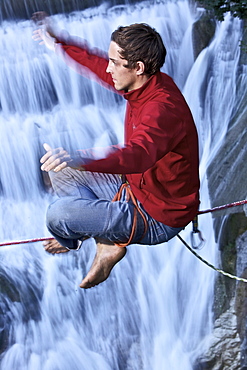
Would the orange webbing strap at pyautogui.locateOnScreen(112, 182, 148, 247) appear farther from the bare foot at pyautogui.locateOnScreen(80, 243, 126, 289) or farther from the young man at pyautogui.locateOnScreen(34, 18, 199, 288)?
the bare foot at pyautogui.locateOnScreen(80, 243, 126, 289)

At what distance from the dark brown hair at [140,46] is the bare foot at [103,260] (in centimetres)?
83

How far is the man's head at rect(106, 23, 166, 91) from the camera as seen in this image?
2.58 meters

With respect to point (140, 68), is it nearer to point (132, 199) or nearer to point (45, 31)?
point (132, 199)

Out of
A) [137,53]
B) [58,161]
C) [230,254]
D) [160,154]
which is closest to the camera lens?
[58,161]

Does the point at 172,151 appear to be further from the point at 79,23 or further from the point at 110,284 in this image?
the point at 79,23

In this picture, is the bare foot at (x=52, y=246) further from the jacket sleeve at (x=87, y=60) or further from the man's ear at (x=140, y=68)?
the man's ear at (x=140, y=68)

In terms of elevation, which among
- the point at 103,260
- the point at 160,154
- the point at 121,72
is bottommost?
the point at 103,260

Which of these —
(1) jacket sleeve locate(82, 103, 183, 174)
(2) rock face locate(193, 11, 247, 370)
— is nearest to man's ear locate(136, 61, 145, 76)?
(1) jacket sleeve locate(82, 103, 183, 174)

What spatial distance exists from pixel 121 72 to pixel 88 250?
378 cm

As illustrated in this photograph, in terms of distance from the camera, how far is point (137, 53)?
8.47 ft

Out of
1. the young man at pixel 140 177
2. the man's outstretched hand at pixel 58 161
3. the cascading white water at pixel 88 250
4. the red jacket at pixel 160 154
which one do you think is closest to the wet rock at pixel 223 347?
the cascading white water at pixel 88 250

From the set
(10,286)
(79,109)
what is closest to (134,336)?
(10,286)

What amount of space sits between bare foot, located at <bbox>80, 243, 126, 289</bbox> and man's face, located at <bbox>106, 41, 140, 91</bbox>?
73 cm

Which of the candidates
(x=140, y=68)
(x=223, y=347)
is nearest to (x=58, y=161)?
(x=140, y=68)
